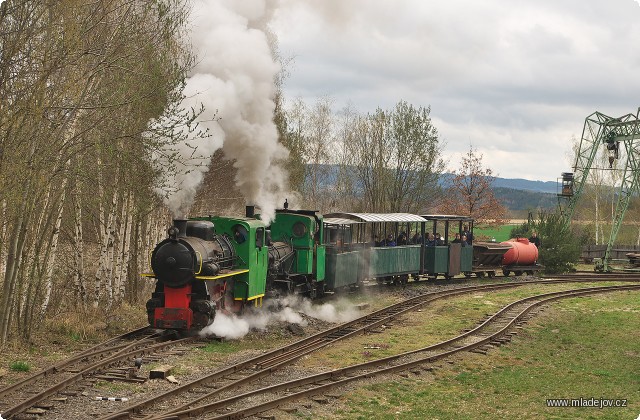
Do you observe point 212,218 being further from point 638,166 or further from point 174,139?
point 638,166

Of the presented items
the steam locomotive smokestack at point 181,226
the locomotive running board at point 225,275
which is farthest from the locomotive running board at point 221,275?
the steam locomotive smokestack at point 181,226

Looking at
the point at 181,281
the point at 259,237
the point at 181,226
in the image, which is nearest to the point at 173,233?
the point at 181,226

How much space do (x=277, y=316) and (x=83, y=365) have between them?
7.22 metres

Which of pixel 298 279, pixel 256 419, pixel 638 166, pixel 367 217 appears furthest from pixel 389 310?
pixel 638 166

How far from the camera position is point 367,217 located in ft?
87.9

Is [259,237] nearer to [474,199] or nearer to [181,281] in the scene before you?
[181,281]

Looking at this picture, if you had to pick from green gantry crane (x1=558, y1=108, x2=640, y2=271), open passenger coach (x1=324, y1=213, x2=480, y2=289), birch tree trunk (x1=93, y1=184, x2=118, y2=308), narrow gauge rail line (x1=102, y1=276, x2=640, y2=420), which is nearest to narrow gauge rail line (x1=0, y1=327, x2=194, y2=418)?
narrow gauge rail line (x1=102, y1=276, x2=640, y2=420)

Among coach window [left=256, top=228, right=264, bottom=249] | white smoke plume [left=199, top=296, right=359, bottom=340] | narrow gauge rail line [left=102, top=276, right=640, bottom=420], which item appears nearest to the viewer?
narrow gauge rail line [left=102, top=276, right=640, bottom=420]

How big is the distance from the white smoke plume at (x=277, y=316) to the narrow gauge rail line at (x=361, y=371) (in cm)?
388

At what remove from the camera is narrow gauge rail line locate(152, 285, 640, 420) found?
34.7 ft

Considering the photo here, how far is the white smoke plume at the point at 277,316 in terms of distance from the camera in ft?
55.7

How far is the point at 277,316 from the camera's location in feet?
65.0

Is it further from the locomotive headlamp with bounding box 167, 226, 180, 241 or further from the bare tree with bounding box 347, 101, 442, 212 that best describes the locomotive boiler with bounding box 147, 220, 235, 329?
the bare tree with bounding box 347, 101, 442, 212

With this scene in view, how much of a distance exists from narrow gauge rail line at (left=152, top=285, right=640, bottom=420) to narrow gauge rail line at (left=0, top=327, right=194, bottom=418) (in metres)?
2.19
